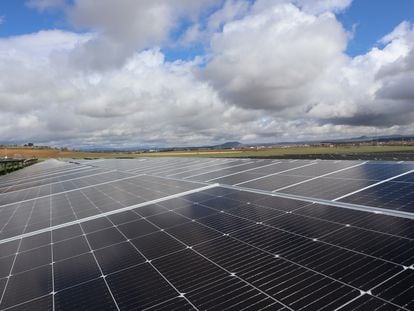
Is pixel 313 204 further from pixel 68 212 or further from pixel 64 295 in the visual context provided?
pixel 68 212

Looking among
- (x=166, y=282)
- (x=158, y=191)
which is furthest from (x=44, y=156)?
(x=166, y=282)

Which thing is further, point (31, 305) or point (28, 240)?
point (28, 240)

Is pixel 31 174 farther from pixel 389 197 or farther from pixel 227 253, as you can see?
pixel 389 197

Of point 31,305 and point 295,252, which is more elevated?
point 295,252

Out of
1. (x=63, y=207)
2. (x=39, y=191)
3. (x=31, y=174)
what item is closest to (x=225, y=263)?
(x=63, y=207)

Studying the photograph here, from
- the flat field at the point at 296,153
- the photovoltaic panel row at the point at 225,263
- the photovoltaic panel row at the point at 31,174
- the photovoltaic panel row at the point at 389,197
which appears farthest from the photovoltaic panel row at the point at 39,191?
the flat field at the point at 296,153

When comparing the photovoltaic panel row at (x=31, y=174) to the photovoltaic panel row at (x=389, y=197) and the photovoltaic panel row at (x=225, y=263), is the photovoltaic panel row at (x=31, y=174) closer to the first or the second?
the photovoltaic panel row at (x=225, y=263)
